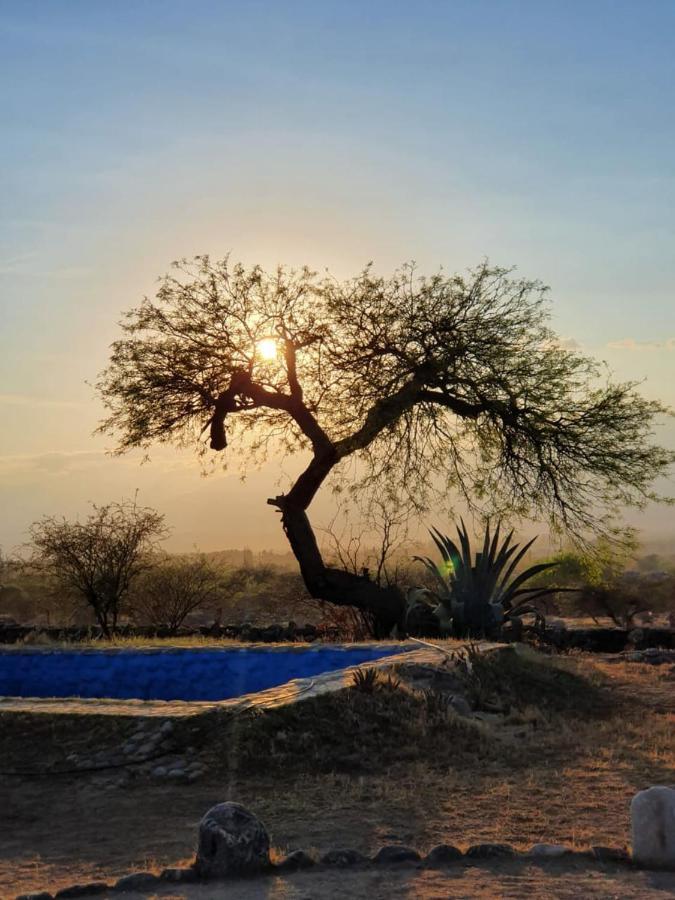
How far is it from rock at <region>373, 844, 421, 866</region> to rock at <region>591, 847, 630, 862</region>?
3.43ft

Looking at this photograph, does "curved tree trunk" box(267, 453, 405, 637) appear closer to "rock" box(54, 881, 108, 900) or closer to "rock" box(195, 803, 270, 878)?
"rock" box(195, 803, 270, 878)

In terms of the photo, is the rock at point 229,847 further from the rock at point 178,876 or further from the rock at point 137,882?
the rock at point 137,882

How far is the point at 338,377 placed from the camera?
2069cm

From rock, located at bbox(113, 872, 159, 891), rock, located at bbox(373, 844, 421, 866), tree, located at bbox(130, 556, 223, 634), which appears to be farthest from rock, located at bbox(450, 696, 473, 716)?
tree, located at bbox(130, 556, 223, 634)

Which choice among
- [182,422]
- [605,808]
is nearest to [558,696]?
[605,808]

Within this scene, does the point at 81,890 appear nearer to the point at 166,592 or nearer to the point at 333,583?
the point at 333,583

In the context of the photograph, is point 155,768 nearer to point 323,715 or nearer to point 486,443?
point 323,715

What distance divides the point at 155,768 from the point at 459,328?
39.3 feet

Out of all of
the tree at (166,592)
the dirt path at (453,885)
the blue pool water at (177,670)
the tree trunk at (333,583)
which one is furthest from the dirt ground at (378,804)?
the tree at (166,592)

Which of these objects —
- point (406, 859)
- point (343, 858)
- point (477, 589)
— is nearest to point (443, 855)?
point (406, 859)

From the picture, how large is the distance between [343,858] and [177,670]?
29.1 feet

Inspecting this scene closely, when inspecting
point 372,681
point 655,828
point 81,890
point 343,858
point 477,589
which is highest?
point 477,589

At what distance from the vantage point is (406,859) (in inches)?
255

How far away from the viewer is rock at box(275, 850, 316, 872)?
637cm
